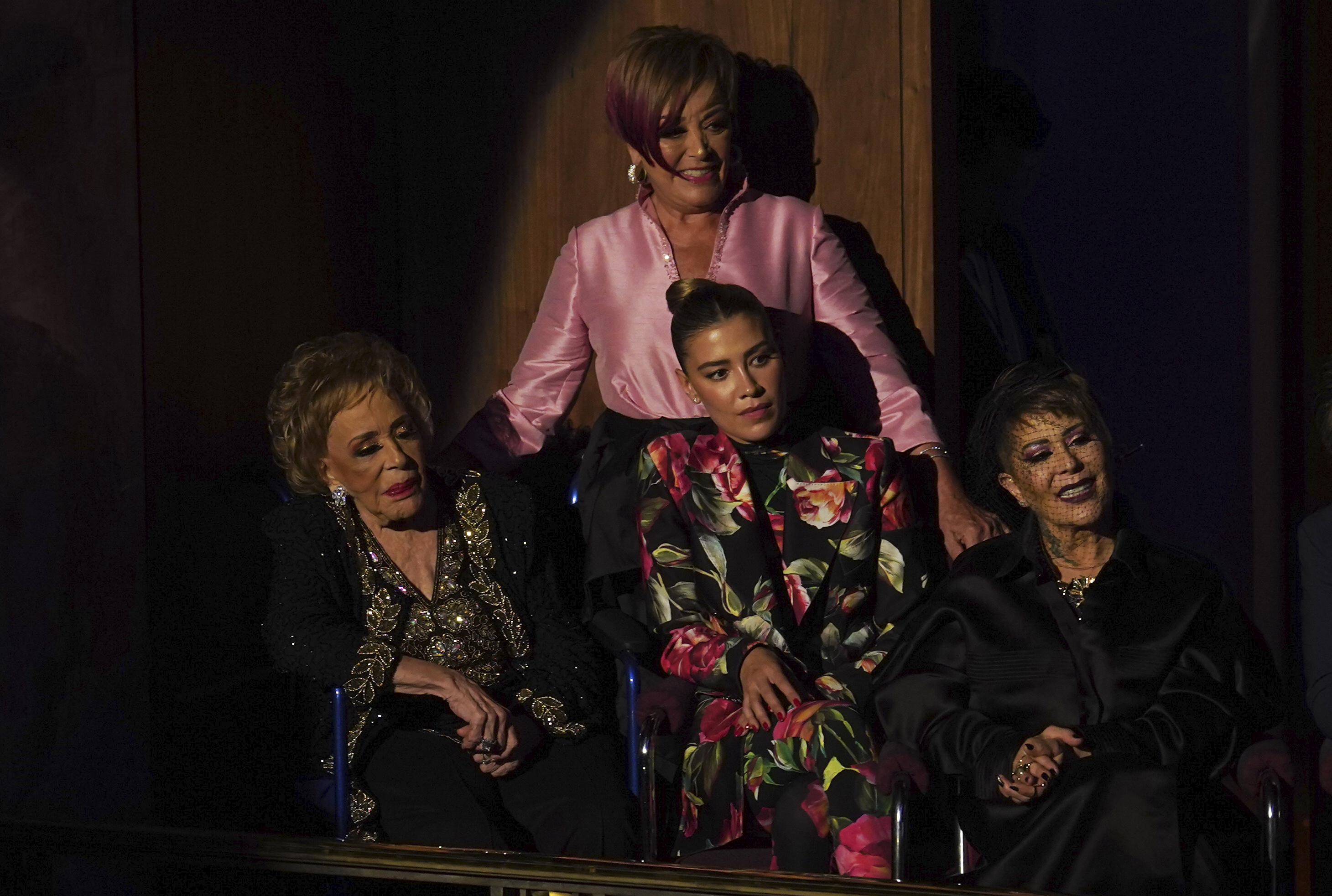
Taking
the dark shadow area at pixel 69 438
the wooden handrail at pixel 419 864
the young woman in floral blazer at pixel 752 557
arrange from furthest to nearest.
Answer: the dark shadow area at pixel 69 438 < the young woman in floral blazer at pixel 752 557 < the wooden handrail at pixel 419 864

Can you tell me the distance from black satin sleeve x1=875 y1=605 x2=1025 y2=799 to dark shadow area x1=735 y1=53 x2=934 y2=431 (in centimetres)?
92

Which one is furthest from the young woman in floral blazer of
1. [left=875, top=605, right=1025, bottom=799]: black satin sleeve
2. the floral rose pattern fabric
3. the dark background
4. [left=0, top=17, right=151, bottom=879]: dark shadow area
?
[left=0, top=17, right=151, bottom=879]: dark shadow area

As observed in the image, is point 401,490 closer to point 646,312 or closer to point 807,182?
point 646,312

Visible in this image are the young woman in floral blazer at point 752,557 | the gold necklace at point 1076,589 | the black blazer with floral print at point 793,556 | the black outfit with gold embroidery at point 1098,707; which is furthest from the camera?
the black blazer with floral print at point 793,556

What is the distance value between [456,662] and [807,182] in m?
1.67

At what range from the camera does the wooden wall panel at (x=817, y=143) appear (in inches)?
158

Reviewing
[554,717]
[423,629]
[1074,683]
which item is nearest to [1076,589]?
[1074,683]

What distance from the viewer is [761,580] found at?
10.7 ft

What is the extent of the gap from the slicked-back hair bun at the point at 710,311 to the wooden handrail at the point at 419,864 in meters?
1.45

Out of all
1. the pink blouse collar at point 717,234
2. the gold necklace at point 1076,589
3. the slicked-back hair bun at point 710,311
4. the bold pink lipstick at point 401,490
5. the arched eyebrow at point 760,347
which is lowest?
the gold necklace at point 1076,589

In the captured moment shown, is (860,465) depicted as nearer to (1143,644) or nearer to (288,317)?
(1143,644)

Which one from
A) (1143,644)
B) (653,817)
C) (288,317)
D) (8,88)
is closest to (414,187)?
(288,317)

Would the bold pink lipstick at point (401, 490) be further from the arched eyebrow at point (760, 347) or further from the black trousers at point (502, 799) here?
the arched eyebrow at point (760, 347)

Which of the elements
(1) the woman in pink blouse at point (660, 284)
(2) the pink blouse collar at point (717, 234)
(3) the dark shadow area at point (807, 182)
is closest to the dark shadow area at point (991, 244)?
(3) the dark shadow area at point (807, 182)
